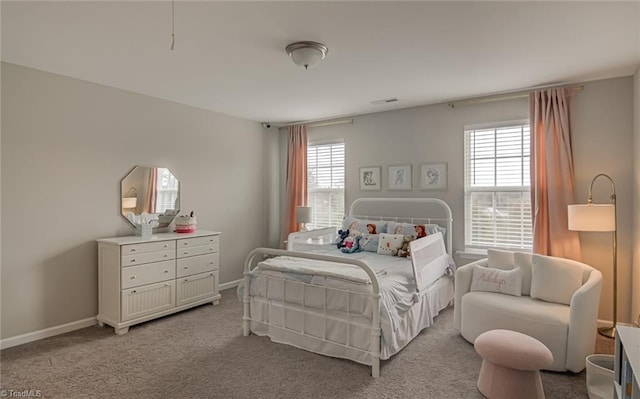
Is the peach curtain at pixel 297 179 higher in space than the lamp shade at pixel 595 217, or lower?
higher

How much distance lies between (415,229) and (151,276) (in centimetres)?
302

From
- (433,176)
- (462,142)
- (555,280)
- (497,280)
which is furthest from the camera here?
(433,176)

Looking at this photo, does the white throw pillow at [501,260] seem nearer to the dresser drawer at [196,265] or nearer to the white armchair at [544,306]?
the white armchair at [544,306]

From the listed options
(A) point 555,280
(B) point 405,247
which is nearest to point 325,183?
(B) point 405,247

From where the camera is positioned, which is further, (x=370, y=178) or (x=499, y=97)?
(x=370, y=178)

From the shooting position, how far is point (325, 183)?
18.1 ft

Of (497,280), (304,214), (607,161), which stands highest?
(607,161)

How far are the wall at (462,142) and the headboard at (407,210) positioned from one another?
128 millimetres

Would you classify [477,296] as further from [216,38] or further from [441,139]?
[216,38]

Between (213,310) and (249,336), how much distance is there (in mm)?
977

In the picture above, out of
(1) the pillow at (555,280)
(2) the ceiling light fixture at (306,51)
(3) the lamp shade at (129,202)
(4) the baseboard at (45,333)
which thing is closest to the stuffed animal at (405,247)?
(1) the pillow at (555,280)

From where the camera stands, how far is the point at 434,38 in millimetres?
2568

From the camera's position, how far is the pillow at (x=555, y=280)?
9.51 ft

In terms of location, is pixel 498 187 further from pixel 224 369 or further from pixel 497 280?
pixel 224 369
